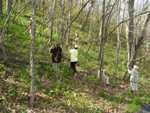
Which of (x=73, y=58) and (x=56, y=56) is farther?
(x=73, y=58)

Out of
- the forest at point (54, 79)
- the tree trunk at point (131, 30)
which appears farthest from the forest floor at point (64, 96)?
the tree trunk at point (131, 30)

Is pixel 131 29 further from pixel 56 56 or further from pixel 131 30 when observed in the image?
pixel 56 56

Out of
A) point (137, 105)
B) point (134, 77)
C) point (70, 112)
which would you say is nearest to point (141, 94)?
point (134, 77)

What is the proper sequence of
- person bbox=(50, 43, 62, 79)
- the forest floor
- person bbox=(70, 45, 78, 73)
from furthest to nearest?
person bbox=(70, 45, 78, 73)
person bbox=(50, 43, 62, 79)
the forest floor

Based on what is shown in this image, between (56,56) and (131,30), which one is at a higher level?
(131,30)

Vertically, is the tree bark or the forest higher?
the tree bark

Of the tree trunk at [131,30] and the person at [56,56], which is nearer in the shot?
the person at [56,56]

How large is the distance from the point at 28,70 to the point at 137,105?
5.42 metres

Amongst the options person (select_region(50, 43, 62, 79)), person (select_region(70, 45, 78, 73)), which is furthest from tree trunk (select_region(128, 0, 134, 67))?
person (select_region(50, 43, 62, 79))

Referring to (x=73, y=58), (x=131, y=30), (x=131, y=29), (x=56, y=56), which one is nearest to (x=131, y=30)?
(x=131, y=30)

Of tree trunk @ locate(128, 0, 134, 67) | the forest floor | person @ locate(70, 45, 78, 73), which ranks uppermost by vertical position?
tree trunk @ locate(128, 0, 134, 67)

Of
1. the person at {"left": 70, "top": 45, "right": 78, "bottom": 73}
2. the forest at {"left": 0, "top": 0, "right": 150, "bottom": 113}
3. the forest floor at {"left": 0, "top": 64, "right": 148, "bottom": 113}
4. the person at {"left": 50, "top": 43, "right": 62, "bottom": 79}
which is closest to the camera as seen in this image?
the forest floor at {"left": 0, "top": 64, "right": 148, "bottom": 113}

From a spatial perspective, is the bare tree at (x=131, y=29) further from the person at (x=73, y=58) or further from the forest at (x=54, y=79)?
the person at (x=73, y=58)

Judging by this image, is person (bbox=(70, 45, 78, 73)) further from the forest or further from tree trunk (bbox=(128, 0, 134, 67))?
tree trunk (bbox=(128, 0, 134, 67))
